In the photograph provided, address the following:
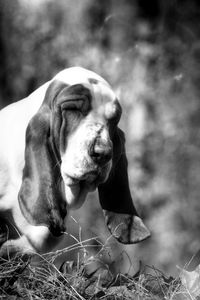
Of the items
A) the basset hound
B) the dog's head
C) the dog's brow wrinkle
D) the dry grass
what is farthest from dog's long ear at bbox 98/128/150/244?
the dog's brow wrinkle

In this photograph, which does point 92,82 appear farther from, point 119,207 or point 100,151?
point 119,207

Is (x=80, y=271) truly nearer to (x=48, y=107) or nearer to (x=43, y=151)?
(x=43, y=151)

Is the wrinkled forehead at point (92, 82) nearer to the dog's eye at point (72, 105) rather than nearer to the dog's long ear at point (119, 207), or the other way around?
the dog's eye at point (72, 105)

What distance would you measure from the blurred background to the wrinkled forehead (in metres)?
0.20

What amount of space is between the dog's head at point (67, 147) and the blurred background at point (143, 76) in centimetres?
32

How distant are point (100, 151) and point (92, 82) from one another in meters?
0.51

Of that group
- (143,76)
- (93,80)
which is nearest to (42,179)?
(93,80)

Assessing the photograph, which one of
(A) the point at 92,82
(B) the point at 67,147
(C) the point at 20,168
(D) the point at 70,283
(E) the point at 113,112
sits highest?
(A) the point at 92,82

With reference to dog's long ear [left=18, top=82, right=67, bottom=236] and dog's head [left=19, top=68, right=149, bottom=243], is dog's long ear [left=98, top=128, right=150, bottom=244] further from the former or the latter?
dog's long ear [left=18, top=82, right=67, bottom=236]

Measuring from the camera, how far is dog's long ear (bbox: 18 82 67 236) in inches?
131

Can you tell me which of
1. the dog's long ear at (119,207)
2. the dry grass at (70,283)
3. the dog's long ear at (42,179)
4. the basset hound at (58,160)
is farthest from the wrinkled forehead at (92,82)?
the dry grass at (70,283)

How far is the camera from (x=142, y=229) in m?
3.78

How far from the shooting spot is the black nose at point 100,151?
10.7 ft

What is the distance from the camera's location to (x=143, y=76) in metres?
3.97
